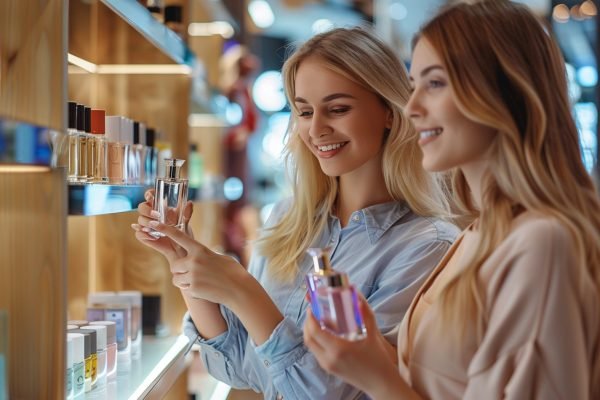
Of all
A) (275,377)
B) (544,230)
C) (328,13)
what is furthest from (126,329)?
(328,13)

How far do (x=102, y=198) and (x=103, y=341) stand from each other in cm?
44

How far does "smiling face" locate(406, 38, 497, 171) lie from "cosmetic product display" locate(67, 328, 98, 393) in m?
0.90

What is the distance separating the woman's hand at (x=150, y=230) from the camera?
157 centimetres

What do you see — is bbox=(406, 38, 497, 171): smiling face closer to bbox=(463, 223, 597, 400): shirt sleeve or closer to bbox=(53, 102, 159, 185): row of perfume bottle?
bbox=(463, 223, 597, 400): shirt sleeve

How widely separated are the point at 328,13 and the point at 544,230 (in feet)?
33.6

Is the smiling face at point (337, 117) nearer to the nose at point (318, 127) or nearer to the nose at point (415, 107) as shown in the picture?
the nose at point (318, 127)

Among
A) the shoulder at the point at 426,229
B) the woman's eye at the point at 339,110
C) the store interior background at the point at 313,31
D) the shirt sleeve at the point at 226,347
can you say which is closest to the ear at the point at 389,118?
the woman's eye at the point at 339,110

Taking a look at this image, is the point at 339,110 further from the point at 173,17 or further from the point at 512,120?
the point at 173,17

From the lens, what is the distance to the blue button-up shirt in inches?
62.2

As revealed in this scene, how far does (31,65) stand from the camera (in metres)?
1.21

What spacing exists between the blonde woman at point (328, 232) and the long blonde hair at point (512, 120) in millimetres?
404

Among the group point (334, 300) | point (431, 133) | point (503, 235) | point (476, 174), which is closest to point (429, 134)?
point (431, 133)

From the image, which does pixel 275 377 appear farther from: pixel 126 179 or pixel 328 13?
pixel 328 13

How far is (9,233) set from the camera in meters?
1.24
